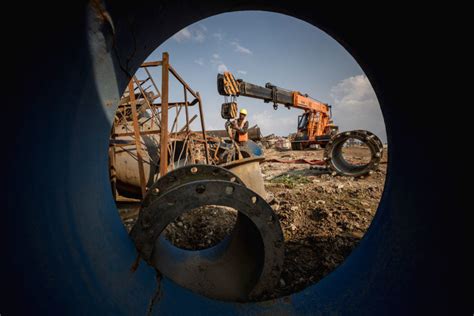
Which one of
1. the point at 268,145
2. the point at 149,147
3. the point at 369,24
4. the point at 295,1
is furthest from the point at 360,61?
the point at 268,145

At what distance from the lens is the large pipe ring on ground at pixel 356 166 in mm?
4938

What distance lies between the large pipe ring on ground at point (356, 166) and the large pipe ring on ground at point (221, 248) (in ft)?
15.0

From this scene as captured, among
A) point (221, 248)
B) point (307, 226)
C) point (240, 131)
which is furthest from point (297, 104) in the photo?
point (221, 248)

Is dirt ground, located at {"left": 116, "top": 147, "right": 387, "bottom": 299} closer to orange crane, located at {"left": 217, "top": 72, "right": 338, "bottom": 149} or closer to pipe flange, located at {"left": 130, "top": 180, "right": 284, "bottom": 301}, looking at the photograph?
pipe flange, located at {"left": 130, "top": 180, "right": 284, "bottom": 301}

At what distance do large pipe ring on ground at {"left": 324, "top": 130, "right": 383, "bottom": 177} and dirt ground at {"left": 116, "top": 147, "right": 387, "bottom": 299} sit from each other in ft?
2.54

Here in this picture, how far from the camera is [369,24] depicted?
2.89 feet

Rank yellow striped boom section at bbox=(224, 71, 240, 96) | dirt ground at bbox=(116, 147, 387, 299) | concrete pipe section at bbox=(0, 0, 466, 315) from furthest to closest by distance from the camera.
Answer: yellow striped boom section at bbox=(224, 71, 240, 96) → dirt ground at bbox=(116, 147, 387, 299) → concrete pipe section at bbox=(0, 0, 466, 315)

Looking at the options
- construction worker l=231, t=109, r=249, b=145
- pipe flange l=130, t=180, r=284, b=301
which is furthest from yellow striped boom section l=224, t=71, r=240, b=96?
pipe flange l=130, t=180, r=284, b=301

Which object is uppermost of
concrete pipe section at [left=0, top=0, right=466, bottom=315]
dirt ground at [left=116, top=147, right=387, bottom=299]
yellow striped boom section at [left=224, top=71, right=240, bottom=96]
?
yellow striped boom section at [left=224, top=71, right=240, bottom=96]

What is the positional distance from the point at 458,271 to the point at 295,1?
139 cm

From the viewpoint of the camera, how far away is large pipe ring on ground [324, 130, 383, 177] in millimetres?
4938

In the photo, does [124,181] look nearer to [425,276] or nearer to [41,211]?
[41,211]

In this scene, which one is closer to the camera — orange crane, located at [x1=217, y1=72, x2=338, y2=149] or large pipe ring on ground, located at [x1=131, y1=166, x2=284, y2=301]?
large pipe ring on ground, located at [x1=131, y1=166, x2=284, y2=301]

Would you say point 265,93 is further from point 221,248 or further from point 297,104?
point 221,248
